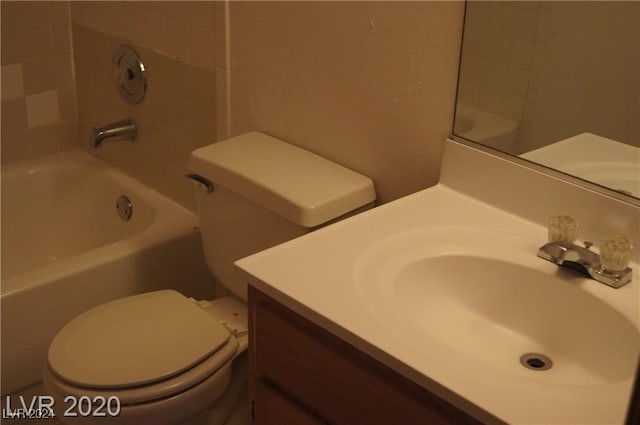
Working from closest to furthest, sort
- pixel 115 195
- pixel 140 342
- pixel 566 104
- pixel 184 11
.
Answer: pixel 566 104 < pixel 140 342 < pixel 184 11 < pixel 115 195

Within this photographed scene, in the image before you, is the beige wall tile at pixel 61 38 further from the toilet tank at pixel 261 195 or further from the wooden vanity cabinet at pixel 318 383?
the wooden vanity cabinet at pixel 318 383

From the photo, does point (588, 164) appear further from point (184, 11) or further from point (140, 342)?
point (184, 11)

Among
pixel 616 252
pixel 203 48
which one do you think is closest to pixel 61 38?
pixel 203 48

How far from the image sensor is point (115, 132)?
92.8 inches

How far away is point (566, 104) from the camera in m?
1.43

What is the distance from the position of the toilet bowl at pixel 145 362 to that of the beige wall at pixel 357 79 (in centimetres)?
50

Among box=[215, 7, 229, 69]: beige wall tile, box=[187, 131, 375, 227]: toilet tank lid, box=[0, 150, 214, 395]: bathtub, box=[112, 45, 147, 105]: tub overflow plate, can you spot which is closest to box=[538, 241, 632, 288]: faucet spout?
box=[187, 131, 375, 227]: toilet tank lid

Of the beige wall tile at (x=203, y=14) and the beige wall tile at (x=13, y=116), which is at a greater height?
the beige wall tile at (x=203, y=14)

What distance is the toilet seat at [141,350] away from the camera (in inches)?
64.9

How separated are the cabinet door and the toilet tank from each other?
0.37 metres

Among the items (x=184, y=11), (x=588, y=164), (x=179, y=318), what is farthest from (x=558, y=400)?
(x=184, y=11)

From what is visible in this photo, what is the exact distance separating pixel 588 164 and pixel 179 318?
3.18ft

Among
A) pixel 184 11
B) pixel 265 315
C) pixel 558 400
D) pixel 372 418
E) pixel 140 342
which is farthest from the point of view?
pixel 184 11

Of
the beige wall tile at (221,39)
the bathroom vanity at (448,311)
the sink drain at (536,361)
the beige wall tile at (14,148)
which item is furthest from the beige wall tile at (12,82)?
the sink drain at (536,361)
